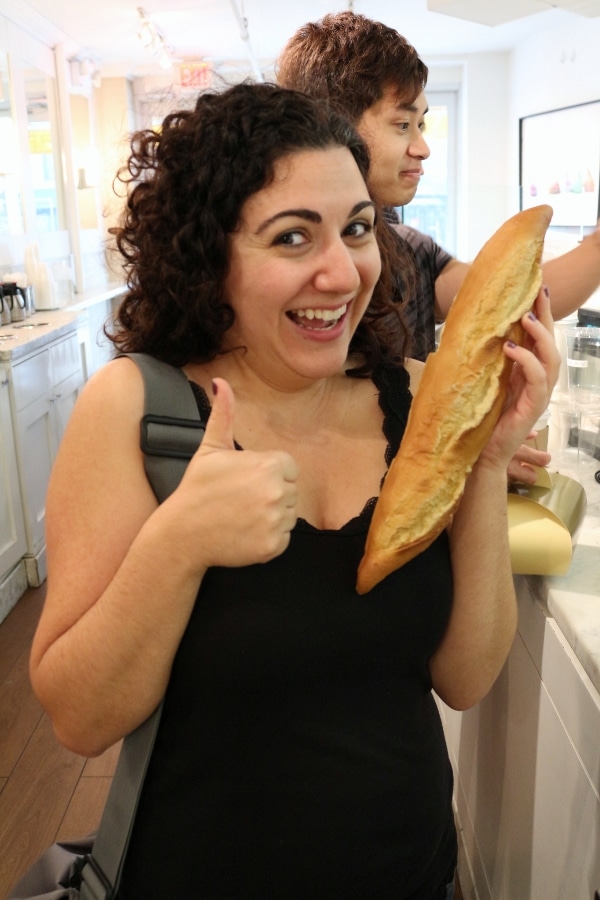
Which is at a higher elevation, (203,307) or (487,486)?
(203,307)

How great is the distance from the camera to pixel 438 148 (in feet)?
31.5

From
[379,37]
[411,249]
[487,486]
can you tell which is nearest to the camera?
[487,486]

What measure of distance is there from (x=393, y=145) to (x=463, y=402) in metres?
0.95

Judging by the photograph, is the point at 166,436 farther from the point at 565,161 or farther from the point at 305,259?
the point at 565,161

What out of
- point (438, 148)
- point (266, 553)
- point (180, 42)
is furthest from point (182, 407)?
point (438, 148)

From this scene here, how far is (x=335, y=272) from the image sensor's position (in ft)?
3.25

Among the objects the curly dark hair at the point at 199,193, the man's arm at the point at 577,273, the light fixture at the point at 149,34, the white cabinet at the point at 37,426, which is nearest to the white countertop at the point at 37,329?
the white cabinet at the point at 37,426

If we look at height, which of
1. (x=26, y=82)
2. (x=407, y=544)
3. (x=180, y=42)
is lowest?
(x=407, y=544)

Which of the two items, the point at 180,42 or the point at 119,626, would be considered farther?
the point at 180,42

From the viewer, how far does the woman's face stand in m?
1.00

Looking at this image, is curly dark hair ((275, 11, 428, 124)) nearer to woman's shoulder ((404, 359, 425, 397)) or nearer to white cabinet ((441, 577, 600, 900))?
woman's shoulder ((404, 359, 425, 397))

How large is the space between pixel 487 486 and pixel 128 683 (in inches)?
19.8

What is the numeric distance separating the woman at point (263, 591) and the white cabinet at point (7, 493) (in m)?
2.69

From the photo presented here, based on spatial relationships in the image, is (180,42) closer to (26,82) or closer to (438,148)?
(26,82)
